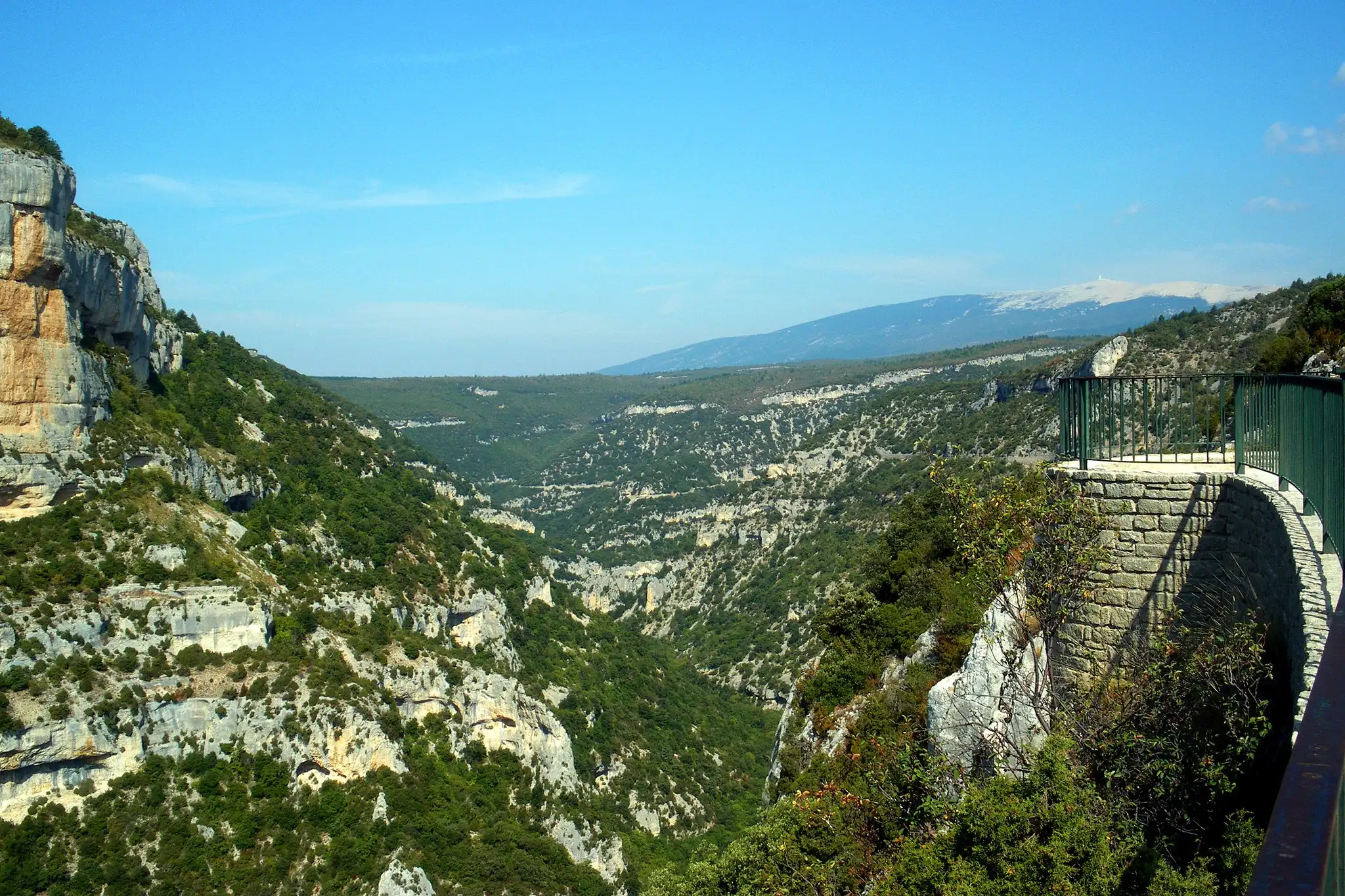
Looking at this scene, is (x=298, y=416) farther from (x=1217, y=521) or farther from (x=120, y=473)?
(x=1217, y=521)

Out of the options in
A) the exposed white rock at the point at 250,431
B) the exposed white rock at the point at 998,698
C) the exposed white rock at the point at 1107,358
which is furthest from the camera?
the exposed white rock at the point at 1107,358

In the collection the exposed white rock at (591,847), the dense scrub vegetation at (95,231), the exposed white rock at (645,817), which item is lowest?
the exposed white rock at (645,817)

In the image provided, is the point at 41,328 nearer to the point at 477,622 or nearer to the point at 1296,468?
the point at 477,622

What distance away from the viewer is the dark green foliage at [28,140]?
28859mm

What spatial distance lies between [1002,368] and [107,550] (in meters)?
90.9

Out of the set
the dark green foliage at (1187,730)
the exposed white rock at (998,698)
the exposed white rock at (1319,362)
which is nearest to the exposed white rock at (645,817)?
the exposed white rock at (998,698)

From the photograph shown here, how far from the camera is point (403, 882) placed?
83.7 feet

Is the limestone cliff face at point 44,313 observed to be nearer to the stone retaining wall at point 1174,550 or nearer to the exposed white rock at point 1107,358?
the stone retaining wall at point 1174,550

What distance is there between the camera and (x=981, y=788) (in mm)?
8914

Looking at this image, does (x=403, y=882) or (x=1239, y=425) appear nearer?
(x=1239, y=425)

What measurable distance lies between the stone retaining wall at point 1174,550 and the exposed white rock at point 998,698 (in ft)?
1.82

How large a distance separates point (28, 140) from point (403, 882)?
86.4ft

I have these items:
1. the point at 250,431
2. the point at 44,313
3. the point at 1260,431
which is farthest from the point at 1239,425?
the point at 250,431

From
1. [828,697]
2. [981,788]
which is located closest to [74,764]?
[828,697]
